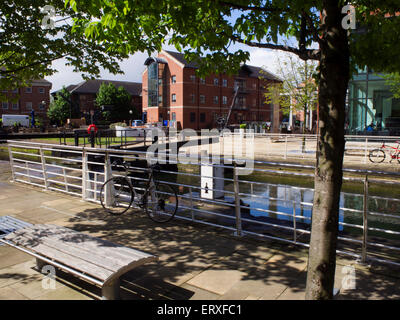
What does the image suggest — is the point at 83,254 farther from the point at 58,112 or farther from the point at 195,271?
the point at 58,112

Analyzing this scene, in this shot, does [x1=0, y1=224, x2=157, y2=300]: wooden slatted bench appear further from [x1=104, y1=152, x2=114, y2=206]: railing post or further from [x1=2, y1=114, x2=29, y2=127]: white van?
[x1=2, y1=114, x2=29, y2=127]: white van

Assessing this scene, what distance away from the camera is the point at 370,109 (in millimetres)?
26094

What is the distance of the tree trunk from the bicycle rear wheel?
193 inches

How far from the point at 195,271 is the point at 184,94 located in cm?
5245

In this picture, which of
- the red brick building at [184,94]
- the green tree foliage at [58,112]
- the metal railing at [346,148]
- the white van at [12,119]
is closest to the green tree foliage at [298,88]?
the metal railing at [346,148]

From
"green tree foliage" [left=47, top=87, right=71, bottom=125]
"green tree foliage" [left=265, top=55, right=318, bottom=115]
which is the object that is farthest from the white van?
"green tree foliage" [left=265, top=55, right=318, bottom=115]

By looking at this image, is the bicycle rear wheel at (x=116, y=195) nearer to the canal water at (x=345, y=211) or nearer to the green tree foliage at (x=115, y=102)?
the canal water at (x=345, y=211)

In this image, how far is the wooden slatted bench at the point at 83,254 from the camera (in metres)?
3.34

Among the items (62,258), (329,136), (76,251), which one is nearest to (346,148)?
(329,136)

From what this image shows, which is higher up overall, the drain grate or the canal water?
the drain grate

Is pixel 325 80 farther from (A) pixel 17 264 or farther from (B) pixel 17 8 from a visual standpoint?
(B) pixel 17 8

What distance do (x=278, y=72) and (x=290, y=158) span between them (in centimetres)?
1034

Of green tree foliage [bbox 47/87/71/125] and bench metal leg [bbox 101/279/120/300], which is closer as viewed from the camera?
bench metal leg [bbox 101/279/120/300]

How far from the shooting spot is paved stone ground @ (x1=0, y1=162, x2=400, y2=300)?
3.73 metres
